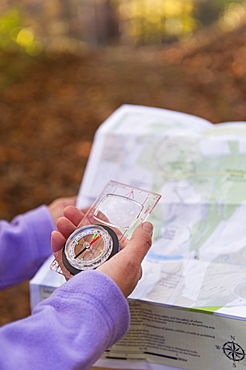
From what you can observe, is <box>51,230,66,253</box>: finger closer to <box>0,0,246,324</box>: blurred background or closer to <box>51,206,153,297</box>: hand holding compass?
<box>51,206,153,297</box>: hand holding compass

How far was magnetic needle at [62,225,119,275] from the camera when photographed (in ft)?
1.88

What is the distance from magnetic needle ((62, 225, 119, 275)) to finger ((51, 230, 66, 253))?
1cm

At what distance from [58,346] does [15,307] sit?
1.14 m

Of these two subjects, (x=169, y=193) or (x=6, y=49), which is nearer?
(x=169, y=193)

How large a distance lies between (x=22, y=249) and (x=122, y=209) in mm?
271

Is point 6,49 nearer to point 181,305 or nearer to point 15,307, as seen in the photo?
point 15,307

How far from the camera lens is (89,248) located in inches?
23.4

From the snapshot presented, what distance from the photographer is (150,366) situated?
0.62 meters

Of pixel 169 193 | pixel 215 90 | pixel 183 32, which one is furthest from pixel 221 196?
pixel 183 32

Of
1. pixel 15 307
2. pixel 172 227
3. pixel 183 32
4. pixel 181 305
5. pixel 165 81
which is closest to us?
pixel 181 305

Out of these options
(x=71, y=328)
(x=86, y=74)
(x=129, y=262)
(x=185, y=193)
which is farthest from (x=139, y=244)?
(x=86, y=74)

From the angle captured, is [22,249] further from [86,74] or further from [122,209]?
[86,74]

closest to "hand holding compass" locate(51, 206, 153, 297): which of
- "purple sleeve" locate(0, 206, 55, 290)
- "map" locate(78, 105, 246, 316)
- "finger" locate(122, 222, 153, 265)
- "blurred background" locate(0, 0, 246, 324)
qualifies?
"finger" locate(122, 222, 153, 265)

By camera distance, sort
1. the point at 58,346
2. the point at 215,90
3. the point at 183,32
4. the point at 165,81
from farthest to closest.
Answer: the point at 183,32 < the point at 165,81 < the point at 215,90 < the point at 58,346
